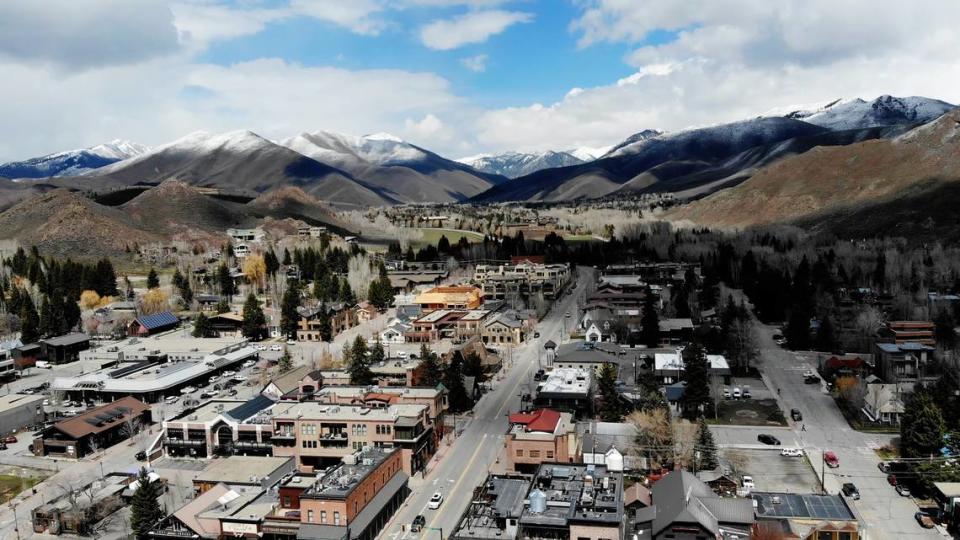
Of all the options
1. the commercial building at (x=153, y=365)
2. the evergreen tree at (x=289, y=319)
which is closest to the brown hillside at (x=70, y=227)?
the commercial building at (x=153, y=365)

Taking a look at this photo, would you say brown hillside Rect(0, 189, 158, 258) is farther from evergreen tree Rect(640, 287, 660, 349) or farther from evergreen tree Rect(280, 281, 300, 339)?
evergreen tree Rect(640, 287, 660, 349)

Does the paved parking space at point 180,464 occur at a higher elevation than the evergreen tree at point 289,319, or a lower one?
lower

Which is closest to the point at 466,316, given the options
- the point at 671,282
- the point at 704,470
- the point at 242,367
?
the point at 242,367

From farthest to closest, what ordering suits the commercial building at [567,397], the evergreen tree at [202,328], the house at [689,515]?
the evergreen tree at [202,328]
the commercial building at [567,397]
the house at [689,515]

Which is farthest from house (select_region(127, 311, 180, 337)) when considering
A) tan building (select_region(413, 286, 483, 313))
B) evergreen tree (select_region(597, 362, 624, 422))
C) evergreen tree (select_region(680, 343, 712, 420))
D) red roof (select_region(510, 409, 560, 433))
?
evergreen tree (select_region(680, 343, 712, 420))

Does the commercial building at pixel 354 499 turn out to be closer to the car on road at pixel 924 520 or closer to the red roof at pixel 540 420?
the red roof at pixel 540 420

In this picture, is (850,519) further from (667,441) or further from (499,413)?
(499,413)
